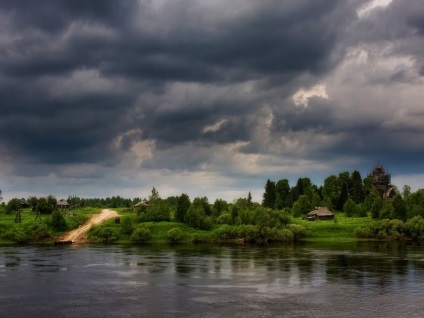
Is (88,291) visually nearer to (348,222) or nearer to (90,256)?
(90,256)

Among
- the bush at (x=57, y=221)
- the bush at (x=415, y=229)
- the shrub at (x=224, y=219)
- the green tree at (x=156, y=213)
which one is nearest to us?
the bush at (x=415, y=229)

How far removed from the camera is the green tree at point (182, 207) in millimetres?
146000

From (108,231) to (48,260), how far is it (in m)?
43.3

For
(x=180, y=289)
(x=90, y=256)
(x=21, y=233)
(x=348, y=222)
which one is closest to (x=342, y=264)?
(x=180, y=289)

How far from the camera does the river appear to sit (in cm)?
4788

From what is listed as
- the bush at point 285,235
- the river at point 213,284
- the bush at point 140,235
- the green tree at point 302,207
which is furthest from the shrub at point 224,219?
the river at point 213,284

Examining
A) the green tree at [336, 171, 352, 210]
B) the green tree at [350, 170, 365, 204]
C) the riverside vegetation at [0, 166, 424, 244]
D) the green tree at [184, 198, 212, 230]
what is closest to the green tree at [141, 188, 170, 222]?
the riverside vegetation at [0, 166, 424, 244]

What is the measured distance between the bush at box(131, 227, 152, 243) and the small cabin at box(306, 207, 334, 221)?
5597cm

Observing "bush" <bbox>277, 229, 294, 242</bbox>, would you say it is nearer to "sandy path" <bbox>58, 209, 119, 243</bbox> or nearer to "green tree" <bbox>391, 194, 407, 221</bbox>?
"green tree" <bbox>391, 194, 407, 221</bbox>

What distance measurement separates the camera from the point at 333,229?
13750 centimetres

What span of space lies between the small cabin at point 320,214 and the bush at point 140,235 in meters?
56.0

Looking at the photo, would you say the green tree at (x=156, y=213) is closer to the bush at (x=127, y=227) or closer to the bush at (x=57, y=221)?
the bush at (x=127, y=227)

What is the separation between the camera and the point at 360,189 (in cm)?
18462

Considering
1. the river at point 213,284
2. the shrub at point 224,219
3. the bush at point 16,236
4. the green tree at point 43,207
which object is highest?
the green tree at point 43,207
